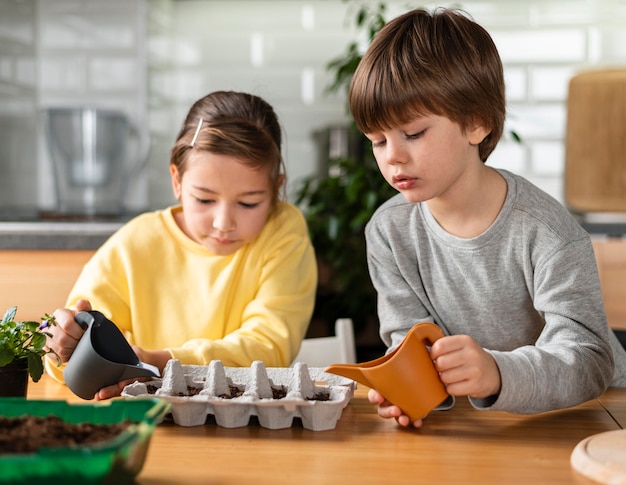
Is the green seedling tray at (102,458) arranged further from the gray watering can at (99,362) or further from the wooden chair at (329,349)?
the wooden chair at (329,349)

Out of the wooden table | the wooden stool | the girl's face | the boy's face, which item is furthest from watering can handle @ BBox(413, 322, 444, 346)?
the wooden stool

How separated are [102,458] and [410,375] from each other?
40 cm

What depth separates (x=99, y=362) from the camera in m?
0.96

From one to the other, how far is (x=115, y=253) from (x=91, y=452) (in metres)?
0.92

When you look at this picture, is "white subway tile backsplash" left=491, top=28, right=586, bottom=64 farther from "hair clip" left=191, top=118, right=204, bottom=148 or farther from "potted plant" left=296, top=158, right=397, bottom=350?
"hair clip" left=191, top=118, right=204, bottom=148

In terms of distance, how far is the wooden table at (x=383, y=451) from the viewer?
747mm

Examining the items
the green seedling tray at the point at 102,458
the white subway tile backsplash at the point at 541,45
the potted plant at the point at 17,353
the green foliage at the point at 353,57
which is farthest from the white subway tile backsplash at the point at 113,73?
the green seedling tray at the point at 102,458

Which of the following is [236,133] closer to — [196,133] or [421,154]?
[196,133]

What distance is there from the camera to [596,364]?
1.07 metres

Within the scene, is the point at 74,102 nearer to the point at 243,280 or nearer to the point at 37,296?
the point at 37,296

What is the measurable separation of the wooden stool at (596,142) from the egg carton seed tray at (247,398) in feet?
7.03

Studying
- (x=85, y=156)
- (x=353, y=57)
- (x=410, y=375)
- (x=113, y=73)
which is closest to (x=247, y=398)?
(x=410, y=375)

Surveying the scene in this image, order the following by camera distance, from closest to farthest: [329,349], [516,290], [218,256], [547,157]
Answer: [516,290]
[218,256]
[329,349]
[547,157]

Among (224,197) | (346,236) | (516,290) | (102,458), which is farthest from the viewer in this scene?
(346,236)
